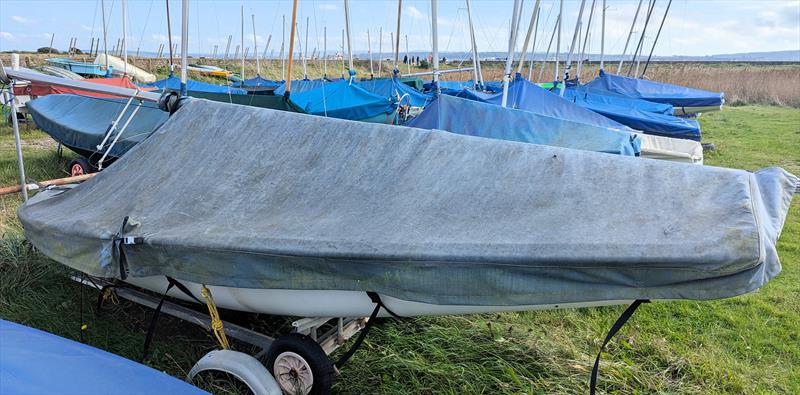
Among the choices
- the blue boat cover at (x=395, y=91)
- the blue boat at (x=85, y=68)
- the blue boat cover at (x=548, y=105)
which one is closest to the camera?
the blue boat cover at (x=548, y=105)

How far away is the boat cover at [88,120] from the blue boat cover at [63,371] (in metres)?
5.43

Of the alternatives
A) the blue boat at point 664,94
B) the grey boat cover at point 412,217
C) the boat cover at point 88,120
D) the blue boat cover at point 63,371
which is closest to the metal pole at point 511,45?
the boat cover at point 88,120

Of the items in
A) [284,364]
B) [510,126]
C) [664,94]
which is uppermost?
[664,94]

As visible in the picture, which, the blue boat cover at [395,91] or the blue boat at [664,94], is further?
the blue boat at [664,94]

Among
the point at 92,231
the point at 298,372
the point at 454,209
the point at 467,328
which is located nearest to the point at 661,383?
the point at 467,328

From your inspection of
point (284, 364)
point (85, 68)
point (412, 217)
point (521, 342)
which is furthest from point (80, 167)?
point (85, 68)

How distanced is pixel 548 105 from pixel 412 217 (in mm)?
7379

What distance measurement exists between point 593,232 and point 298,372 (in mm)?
1787

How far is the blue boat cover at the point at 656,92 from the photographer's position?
16781mm

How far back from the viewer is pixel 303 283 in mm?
2557

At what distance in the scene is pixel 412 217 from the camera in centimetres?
269

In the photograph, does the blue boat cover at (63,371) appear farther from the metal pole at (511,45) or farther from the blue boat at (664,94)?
the blue boat at (664,94)

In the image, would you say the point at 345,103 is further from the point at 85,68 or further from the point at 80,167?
the point at 85,68

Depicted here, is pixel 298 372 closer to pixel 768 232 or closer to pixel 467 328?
pixel 467 328
